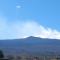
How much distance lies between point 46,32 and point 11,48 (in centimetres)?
53

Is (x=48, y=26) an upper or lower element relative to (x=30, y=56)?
upper

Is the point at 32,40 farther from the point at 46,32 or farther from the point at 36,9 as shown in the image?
the point at 36,9

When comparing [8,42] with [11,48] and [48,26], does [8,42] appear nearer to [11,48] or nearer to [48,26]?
[11,48]

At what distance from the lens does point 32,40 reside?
337 cm

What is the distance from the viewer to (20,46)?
11.2ft

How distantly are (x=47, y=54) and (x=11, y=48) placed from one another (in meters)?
0.50

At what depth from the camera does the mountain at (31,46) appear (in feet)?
11.1

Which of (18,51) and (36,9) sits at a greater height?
(36,9)

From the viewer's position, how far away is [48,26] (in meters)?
3.45

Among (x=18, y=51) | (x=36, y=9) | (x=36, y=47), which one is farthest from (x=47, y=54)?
(x=36, y=9)

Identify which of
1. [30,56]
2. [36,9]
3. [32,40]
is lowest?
[30,56]

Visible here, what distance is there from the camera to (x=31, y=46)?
3393 millimetres

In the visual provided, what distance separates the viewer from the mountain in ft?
11.1

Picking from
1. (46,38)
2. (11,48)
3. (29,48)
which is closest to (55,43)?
(46,38)
